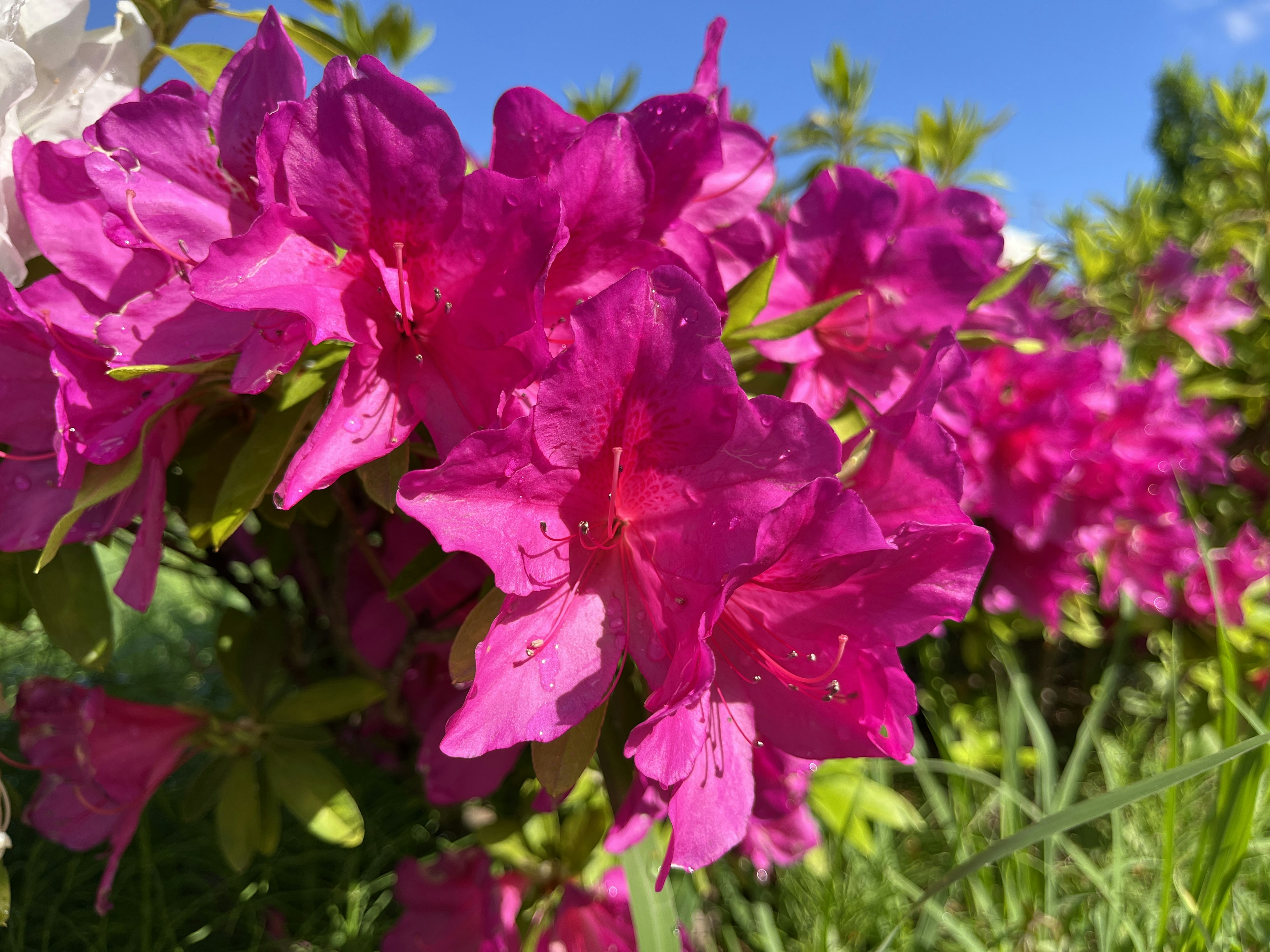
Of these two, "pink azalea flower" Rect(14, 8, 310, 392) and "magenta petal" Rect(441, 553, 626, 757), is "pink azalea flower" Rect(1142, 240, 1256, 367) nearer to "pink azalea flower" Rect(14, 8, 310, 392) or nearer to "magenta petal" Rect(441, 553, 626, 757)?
"magenta petal" Rect(441, 553, 626, 757)

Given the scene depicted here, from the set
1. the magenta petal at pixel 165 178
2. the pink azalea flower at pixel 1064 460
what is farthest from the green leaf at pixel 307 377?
the pink azalea flower at pixel 1064 460

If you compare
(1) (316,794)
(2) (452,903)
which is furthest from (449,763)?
(2) (452,903)

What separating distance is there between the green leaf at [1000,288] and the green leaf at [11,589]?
1.05 metres

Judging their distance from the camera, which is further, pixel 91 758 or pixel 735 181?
pixel 91 758

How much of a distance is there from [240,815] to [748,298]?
822 mm

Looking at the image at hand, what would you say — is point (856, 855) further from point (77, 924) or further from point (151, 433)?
point (151, 433)

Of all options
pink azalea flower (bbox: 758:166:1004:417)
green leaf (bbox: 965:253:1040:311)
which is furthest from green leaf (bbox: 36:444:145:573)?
green leaf (bbox: 965:253:1040:311)

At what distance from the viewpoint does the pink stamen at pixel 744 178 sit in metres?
0.80

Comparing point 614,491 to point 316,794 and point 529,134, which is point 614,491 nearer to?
point 529,134

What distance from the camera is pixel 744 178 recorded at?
2.64ft

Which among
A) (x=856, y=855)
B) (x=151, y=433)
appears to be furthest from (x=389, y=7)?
(x=856, y=855)

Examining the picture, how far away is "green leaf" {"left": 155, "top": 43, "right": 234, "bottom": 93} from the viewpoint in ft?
2.64

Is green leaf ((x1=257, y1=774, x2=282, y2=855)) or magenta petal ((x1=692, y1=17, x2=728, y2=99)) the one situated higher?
magenta petal ((x1=692, y1=17, x2=728, y2=99))

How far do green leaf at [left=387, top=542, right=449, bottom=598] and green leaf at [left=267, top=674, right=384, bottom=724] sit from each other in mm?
241
